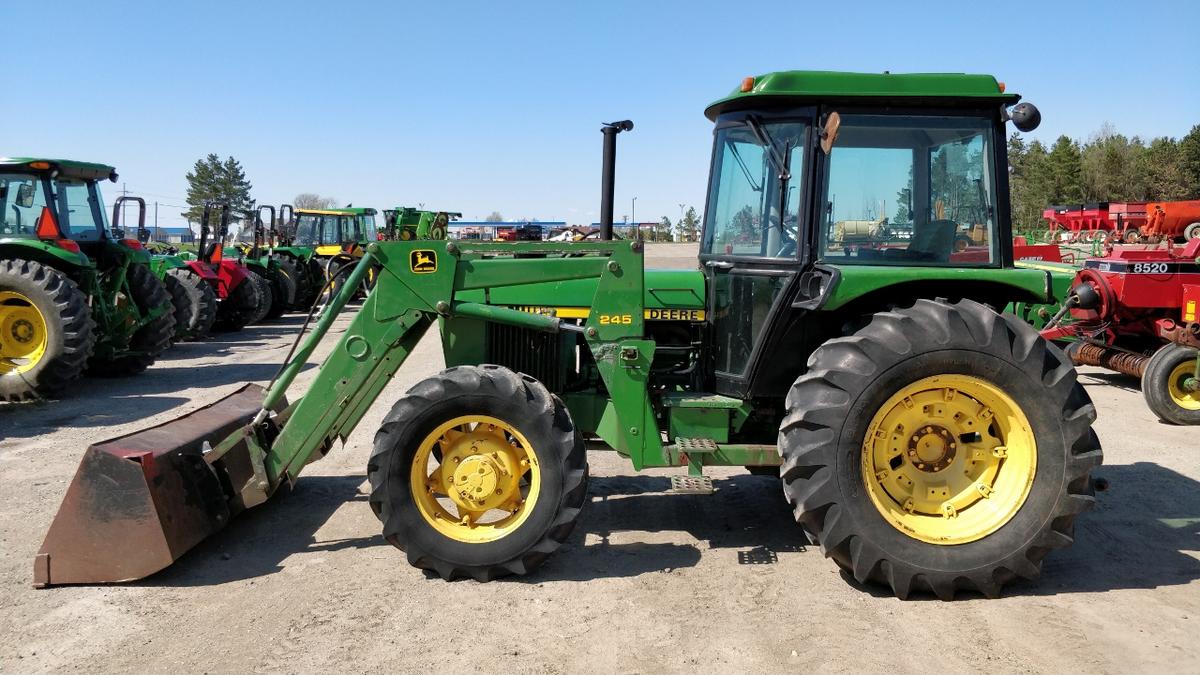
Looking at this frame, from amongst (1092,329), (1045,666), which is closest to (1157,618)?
(1045,666)

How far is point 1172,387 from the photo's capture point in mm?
7875

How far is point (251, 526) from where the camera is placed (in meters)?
4.78

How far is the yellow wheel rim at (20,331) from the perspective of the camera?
8992 millimetres

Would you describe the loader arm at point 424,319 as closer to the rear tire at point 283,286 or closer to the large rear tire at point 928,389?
the large rear tire at point 928,389

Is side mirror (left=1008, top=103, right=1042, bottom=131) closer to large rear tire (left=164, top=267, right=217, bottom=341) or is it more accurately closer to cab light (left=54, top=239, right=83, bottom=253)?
cab light (left=54, top=239, right=83, bottom=253)

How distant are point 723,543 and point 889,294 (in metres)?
1.60

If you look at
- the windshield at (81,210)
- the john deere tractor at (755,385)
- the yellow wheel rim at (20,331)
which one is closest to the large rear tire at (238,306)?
the windshield at (81,210)

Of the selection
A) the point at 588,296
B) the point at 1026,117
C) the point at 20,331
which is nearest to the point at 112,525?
the point at 588,296

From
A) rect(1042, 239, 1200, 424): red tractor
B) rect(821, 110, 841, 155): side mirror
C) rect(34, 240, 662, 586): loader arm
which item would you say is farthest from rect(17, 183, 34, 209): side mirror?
rect(1042, 239, 1200, 424): red tractor

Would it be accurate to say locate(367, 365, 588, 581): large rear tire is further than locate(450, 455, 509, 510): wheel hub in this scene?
No

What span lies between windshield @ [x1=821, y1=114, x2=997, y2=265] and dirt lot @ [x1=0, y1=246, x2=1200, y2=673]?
65.4 inches

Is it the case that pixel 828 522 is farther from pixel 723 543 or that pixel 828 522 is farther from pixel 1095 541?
pixel 1095 541

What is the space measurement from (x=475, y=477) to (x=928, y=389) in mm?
2231

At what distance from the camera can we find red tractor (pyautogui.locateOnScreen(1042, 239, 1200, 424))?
25.6ft
